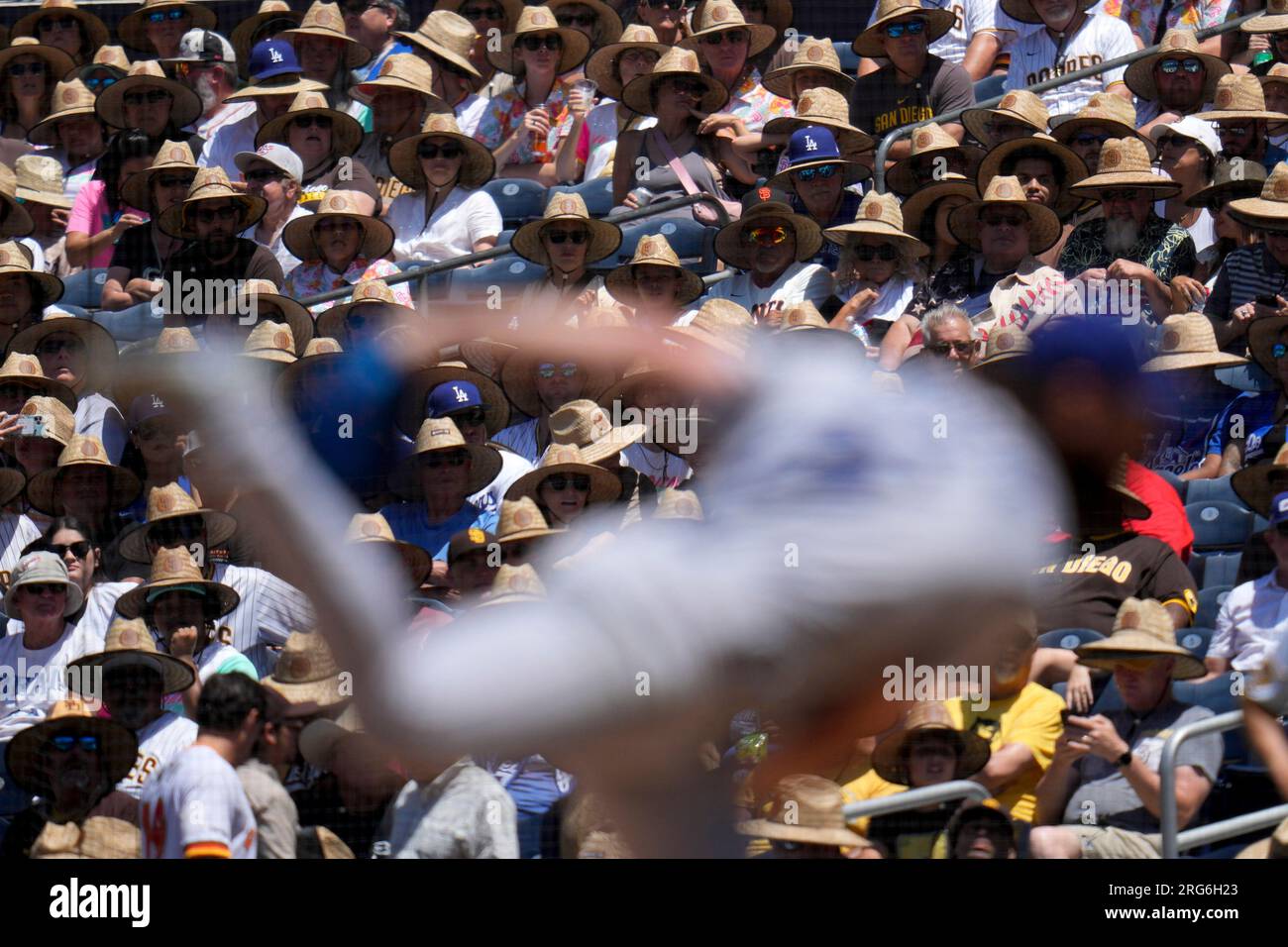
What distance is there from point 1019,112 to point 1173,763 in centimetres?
332

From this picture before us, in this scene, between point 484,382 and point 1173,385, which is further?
point 484,382

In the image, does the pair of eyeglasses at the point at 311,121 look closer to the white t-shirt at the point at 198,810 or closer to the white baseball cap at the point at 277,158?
the white baseball cap at the point at 277,158

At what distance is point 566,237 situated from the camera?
6.68 meters

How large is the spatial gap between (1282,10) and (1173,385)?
251 centimetres

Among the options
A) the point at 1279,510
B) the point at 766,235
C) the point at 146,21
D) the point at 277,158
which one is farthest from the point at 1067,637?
the point at 146,21

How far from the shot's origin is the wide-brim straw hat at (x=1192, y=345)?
5.70 meters

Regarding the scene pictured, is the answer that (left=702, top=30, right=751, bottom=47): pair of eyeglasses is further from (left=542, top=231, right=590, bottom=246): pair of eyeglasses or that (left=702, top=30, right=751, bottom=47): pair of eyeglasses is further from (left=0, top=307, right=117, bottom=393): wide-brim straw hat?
(left=0, top=307, right=117, bottom=393): wide-brim straw hat

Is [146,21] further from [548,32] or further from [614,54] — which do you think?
[614,54]

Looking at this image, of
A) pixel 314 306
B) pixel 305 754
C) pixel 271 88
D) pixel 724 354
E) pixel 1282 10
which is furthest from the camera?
pixel 271 88

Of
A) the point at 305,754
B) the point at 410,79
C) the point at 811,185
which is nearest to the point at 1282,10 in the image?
the point at 811,185

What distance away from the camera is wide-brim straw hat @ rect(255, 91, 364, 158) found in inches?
299

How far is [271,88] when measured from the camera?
25.9 ft
